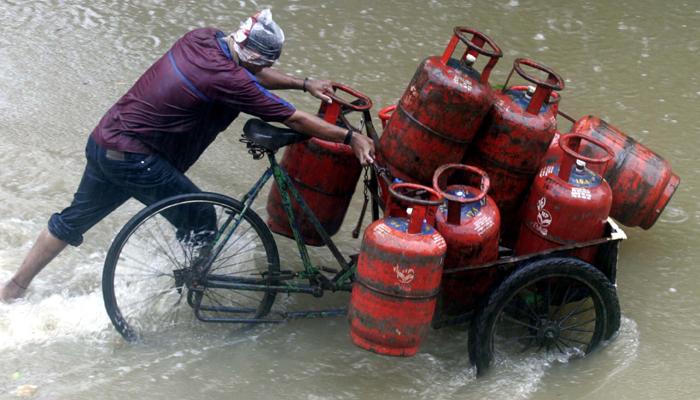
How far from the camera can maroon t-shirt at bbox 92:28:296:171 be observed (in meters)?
3.92

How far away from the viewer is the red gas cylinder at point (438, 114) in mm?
3852

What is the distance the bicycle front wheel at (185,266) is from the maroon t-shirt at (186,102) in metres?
0.31

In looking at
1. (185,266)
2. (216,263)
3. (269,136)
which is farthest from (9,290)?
(269,136)

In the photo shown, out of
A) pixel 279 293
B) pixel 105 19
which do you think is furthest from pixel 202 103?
pixel 105 19

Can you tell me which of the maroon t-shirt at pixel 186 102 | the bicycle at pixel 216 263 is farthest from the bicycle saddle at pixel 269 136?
the maroon t-shirt at pixel 186 102

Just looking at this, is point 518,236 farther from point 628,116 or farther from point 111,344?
point 628,116

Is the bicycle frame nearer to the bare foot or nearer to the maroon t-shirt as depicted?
the maroon t-shirt

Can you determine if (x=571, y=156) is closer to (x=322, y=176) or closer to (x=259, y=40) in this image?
(x=322, y=176)

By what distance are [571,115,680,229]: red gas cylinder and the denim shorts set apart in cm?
213

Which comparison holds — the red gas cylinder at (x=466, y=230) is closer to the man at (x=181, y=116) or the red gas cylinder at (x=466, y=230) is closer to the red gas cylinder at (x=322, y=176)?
the man at (x=181, y=116)

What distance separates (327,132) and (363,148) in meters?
0.19

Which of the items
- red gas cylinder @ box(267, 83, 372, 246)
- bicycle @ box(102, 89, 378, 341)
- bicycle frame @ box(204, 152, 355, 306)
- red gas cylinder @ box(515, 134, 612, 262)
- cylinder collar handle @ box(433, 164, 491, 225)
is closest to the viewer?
cylinder collar handle @ box(433, 164, 491, 225)

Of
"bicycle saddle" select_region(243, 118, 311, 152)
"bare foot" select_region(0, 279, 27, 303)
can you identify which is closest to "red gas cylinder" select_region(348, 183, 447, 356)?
"bicycle saddle" select_region(243, 118, 311, 152)

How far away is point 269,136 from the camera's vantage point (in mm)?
4062
